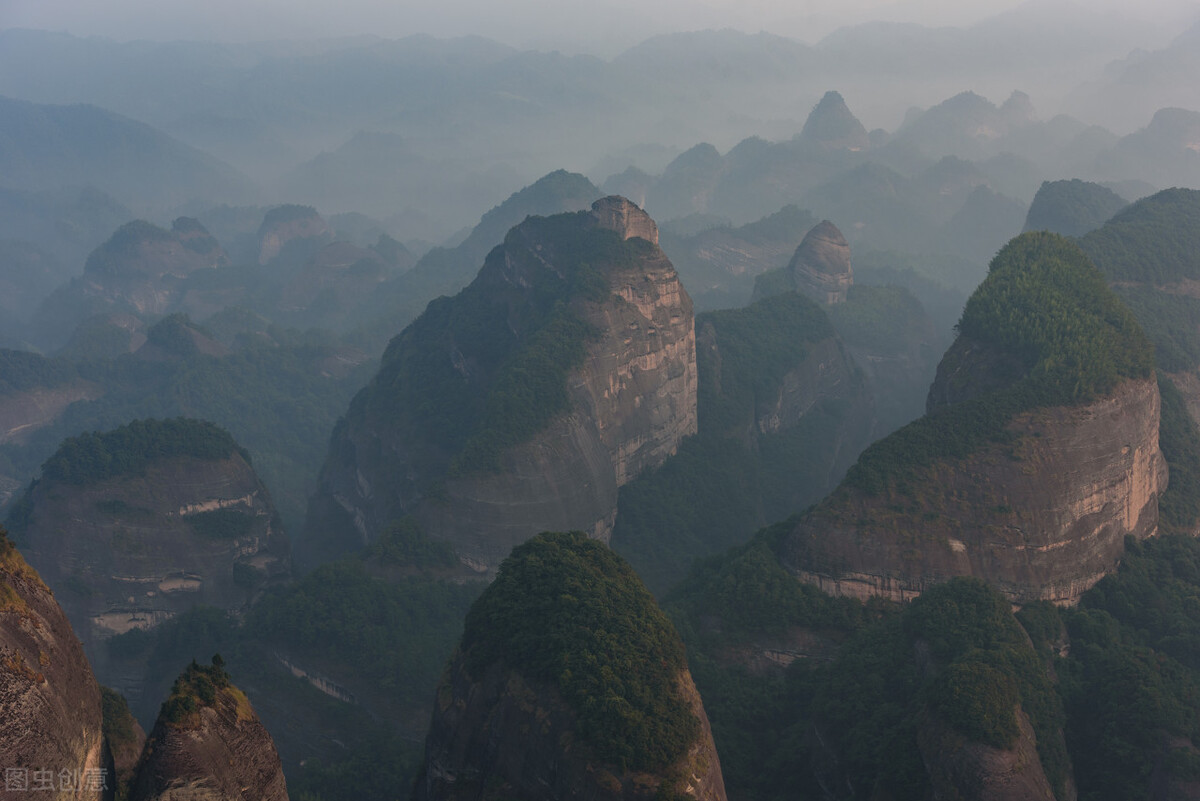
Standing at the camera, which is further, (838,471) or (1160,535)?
(838,471)

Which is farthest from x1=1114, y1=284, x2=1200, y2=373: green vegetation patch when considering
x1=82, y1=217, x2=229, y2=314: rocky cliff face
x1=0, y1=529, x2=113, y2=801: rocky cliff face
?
x1=82, y1=217, x2=229, y2=314: rocky cliff face

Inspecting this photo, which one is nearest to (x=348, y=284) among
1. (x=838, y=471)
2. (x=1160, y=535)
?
(x=838, y=471)

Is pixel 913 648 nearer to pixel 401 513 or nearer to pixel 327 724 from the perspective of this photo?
pixel 327 724

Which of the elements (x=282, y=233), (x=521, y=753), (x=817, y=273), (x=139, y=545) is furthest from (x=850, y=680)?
(x=282, y=233)

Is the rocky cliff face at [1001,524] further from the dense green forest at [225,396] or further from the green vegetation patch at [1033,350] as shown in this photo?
the dense green forest at [225,396]

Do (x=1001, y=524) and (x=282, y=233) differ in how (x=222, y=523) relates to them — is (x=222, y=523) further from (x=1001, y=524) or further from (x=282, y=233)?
(x=282, y=233)
